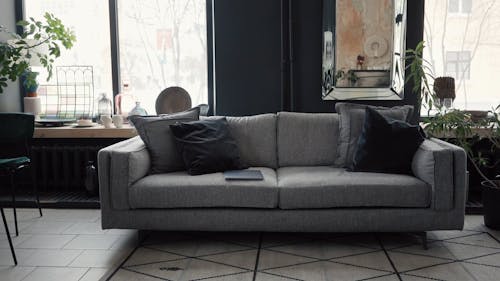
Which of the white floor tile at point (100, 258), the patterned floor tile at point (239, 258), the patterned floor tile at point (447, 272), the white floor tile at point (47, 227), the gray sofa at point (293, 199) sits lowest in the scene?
the white floor tile at point (47, 227)

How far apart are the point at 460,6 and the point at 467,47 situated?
376mm

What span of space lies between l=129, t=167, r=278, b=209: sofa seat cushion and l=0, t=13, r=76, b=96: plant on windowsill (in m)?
1.90

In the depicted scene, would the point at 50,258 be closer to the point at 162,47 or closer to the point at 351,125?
the point at 351,125

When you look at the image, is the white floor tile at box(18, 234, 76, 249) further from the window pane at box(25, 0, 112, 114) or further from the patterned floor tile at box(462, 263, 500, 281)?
the patterned floor tile at box(462, 263, 500, 281)

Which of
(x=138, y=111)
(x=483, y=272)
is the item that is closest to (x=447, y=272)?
(x=483, y=272)

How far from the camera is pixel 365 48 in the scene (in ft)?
14.8

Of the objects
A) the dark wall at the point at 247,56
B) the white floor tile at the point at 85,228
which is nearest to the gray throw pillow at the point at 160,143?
the white floor tile at the point at 85,228

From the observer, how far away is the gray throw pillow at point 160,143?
11.8ft

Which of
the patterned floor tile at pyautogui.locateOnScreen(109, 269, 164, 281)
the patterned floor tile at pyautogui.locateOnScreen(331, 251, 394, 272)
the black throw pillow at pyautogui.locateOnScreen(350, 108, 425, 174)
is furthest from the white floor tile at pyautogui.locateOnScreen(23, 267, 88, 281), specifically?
the black throw pillow at pyautogui.locateOnScreen(350, 108, 425, 174)

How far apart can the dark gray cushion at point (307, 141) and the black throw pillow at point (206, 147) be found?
1.31ft

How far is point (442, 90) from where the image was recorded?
4324 millimetres

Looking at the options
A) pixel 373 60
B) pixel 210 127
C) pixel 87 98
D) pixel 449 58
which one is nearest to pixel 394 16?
pixel 373 60

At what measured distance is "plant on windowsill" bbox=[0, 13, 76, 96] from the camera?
14.2 ft

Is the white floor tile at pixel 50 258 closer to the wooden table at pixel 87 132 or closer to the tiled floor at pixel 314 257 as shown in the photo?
the tiled floor at pixel 314 257
